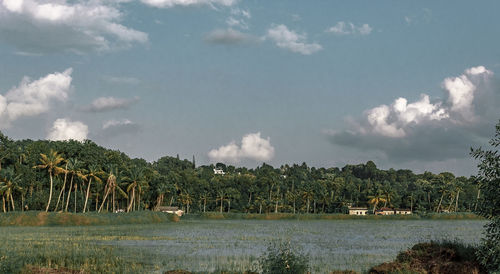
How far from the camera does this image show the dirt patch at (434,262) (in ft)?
79.3

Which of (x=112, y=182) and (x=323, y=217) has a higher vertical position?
(x=112, y=182)

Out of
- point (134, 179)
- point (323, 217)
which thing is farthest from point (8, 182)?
point (323, 217)

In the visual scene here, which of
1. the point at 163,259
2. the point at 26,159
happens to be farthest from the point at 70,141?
the point at 163,259

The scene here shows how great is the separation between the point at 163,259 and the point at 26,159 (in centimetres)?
10618

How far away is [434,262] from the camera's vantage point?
25.5 m

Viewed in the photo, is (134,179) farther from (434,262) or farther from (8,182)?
(434,262)

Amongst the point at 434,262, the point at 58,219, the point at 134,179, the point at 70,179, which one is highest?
the point at 134,179

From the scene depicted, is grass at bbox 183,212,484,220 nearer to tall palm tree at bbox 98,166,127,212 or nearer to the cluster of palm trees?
the cluster of palm trees

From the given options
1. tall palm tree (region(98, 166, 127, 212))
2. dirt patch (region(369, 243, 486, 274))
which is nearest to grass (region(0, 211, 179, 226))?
tall palm tree (region(98, 166, 127, 212))

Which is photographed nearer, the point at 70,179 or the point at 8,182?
the point at 8,182

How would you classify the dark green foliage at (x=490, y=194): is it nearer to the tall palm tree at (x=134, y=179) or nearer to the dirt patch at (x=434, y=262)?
the dirt patch at (x=434, y=262)

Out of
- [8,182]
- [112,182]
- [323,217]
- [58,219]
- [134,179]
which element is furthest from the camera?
[323,217]

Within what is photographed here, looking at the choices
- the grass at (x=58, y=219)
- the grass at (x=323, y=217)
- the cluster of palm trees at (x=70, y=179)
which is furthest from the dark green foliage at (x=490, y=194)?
the grass at (x=323, y=217)

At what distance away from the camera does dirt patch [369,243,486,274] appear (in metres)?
24.2
